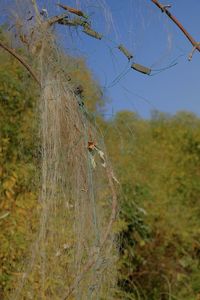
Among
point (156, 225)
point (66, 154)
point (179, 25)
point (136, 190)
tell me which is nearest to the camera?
point (179, 25)

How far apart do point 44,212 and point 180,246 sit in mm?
4641

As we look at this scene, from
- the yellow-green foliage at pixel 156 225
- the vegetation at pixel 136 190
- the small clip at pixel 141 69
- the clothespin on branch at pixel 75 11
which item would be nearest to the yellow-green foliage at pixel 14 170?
the vegetation at pixel 136 190

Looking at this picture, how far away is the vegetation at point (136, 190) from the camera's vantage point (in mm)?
3025

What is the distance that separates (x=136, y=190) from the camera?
208 inches

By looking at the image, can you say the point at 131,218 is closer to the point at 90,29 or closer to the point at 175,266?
the point at 175,266

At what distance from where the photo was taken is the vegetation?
3.03 metres

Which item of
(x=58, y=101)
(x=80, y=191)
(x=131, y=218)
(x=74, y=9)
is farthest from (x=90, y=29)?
(x=131, y=218)

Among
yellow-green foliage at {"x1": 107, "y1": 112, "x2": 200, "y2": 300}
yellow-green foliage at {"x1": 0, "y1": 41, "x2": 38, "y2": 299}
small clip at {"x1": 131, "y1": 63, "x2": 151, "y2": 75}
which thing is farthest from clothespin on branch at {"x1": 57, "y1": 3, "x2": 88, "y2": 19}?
yellow-green foliage at {"x1": 107, "y1": 112, "x2": 200, "y2": 300}

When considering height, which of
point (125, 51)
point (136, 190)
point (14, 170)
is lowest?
point (14, 170)

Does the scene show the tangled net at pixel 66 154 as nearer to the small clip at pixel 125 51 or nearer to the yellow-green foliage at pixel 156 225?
the small clip at pixel 125 51

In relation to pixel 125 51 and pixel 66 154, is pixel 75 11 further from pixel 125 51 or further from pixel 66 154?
pixel 66 154

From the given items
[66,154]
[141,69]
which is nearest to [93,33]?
[141,69]

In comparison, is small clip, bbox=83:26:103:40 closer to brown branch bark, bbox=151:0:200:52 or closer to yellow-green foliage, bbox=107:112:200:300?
brown branch bark, bbox=151:0:200:52

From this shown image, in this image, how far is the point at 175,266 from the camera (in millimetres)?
5602
